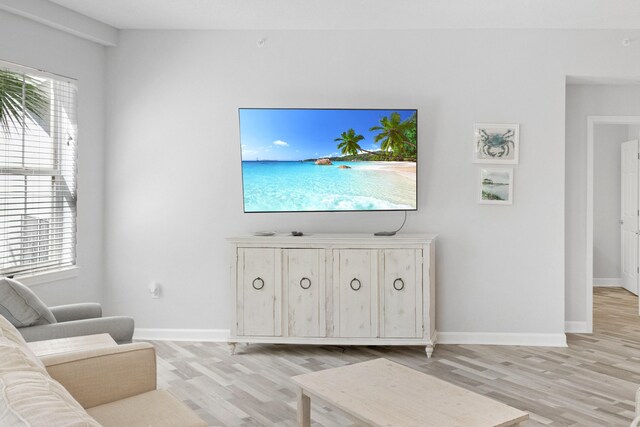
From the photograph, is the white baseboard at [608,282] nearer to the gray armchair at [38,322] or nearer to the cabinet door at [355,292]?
the cabinet door at [355,292]

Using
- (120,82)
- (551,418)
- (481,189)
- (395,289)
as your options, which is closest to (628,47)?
(481,189)

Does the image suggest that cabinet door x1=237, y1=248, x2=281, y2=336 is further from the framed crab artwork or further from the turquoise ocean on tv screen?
the framed crab artwork

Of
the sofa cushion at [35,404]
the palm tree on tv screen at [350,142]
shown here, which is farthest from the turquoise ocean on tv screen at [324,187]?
the sofa cushion at [35,404]

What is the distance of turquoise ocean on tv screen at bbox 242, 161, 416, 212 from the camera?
4664 millimetres

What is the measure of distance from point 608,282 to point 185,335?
18.9 ft

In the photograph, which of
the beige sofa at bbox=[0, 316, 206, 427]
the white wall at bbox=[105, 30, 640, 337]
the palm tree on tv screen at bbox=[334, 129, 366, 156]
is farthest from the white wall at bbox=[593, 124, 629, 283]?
the beige sofa at bbox=[0, 316, 206, 427]

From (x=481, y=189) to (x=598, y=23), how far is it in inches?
64.8

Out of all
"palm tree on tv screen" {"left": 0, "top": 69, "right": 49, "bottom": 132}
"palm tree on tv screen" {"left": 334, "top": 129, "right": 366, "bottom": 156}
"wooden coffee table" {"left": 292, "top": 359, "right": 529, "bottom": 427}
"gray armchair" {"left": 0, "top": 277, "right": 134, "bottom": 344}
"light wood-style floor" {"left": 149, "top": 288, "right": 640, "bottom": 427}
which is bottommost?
"light wood-style floor" {"left": 149, "top": 288, "right": 640, "bottom": 427}

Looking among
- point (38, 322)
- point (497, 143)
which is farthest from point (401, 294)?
point (38, 322)

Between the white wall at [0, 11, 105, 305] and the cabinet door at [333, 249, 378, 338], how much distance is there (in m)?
2.15

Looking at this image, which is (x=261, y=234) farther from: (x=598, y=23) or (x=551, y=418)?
(x=598, y=23)

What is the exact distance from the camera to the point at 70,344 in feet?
9.74

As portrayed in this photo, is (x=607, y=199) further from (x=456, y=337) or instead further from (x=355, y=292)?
(x=355, y=292)

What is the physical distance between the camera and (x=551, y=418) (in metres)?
3.25
